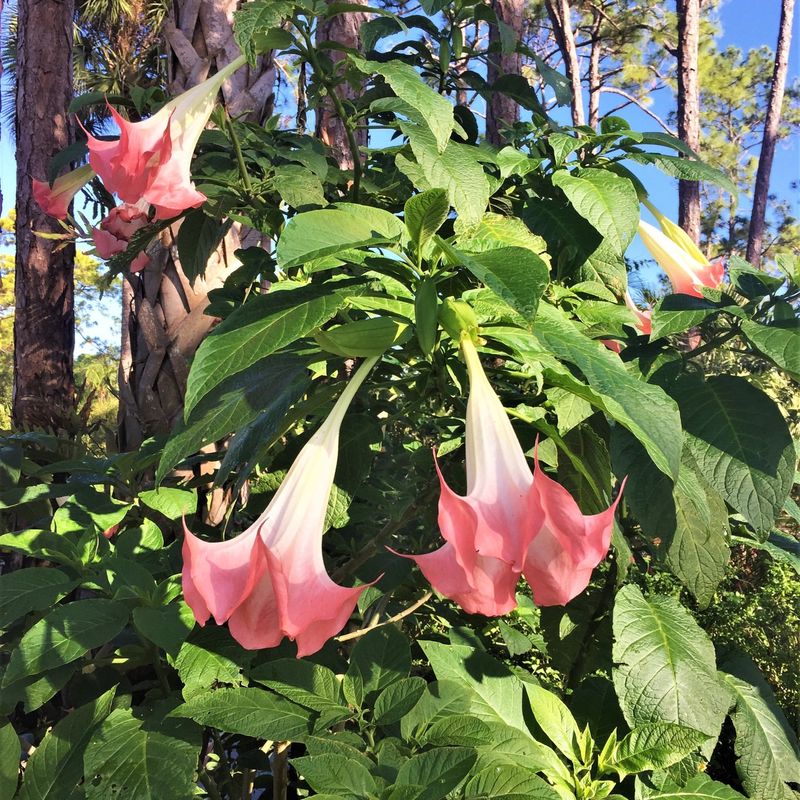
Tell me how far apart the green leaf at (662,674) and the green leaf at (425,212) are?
656mm

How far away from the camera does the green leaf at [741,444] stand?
75 cm

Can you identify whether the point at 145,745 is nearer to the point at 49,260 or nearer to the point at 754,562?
the point at 754,562

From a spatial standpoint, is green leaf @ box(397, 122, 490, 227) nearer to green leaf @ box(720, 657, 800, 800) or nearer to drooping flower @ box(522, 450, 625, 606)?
drooping flower @ box(522, 450, 625, 606)

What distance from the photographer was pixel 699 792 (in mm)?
928

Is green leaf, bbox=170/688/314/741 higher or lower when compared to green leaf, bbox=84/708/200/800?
higher

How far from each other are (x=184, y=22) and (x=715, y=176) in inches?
41.0

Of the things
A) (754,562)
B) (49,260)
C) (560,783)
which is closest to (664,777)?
(560,783)

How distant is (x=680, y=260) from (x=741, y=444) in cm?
35

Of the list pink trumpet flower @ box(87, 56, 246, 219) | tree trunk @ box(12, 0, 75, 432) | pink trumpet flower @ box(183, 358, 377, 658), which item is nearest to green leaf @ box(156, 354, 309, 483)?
pink trumpet flower @ box(183, 358, 377, 658)

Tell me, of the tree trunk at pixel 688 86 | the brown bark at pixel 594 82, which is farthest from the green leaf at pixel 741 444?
the brown bark at pixel 594 82

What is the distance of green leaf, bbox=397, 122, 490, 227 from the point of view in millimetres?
726

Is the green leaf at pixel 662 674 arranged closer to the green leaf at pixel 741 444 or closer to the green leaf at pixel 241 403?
the green leaf at pixel 741 444

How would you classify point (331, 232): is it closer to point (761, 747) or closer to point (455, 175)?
point (455, 175)

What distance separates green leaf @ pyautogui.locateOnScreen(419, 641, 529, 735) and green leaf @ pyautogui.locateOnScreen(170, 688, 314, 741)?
236 millimetres
